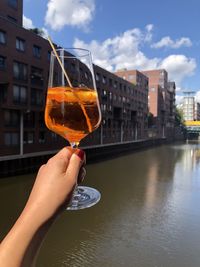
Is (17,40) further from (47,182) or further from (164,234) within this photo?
(47,182)

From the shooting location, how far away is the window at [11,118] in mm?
21719

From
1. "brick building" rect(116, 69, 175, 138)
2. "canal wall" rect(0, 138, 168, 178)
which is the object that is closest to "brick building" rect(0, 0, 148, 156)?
"canal wall" rect(0, 138, 168, 178)

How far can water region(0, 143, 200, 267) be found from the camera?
8.83 metres

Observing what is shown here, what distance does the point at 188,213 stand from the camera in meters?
13.1

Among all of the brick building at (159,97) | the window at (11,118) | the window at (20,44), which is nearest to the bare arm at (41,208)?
the window at (11,118)

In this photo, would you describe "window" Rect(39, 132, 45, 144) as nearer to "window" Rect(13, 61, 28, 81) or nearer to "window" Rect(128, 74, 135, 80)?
"window" Rect(13, 61, 28, 81)

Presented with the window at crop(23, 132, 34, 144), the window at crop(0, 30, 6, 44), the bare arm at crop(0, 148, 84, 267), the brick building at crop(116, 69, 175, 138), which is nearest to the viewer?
the bare arm at crop(0, 148, 84, 267)

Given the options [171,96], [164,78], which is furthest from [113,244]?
[171,96]

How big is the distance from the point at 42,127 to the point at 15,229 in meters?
25.2

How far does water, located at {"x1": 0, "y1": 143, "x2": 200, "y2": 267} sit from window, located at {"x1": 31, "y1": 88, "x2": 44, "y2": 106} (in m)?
7.47

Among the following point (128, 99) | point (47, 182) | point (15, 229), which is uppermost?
point (128, 99)

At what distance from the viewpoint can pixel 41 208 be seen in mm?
738

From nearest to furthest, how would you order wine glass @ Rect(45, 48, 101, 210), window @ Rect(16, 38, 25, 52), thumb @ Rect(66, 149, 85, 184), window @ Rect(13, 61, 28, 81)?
thumb @ Rect(66, 149, 85, 184) < wine glass @ Rect(45, 48, 101, 210) < window @ Rect(13, 61, 28, 81) < window @ Rect(16, 38, 25, 52)

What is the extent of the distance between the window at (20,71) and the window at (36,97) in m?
1.50
